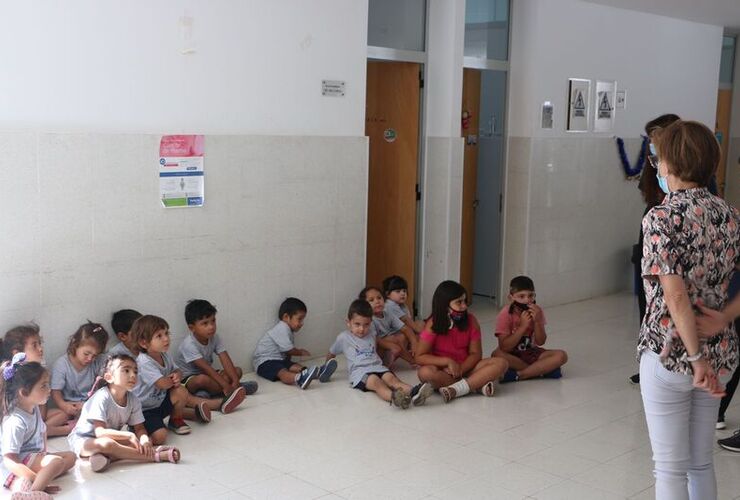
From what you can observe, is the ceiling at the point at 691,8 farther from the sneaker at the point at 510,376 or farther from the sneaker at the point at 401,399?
the sneaker at the point at 401,399

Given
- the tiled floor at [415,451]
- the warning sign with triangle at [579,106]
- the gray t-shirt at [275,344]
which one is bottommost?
the tiled floor at [415,451]

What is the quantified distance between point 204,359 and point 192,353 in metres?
0.10

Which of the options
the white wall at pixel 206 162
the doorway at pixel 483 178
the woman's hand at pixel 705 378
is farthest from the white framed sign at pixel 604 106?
the woman's hand at pixel 705 378

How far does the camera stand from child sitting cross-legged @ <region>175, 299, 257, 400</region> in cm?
521

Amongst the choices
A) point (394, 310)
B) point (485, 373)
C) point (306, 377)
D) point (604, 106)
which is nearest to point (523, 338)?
point (485, 373)

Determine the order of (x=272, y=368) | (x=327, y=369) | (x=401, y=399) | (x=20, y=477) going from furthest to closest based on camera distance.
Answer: (x=272, y=368) → (x=327, y=369) → (x=401, y=399) → (x=20, y=477)

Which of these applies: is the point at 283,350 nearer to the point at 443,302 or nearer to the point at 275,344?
the point at 275,344

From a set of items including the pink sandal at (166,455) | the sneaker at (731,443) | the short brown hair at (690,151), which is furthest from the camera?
the sneaker at (731,443)

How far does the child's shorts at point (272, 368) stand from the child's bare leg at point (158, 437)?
4.10ft

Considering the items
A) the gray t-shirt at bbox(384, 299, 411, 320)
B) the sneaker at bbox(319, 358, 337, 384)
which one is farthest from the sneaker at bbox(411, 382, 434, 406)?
the gray t-shirt at bbox(384, 299, 411, 320)

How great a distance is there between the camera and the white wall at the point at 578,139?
8000 mm

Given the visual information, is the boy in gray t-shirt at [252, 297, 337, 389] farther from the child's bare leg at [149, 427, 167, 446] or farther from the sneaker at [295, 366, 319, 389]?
the child's bare leg at [149, 427, 167, 446]

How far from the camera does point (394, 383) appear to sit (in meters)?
5.41

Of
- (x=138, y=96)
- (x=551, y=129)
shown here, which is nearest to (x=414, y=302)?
(x=551, y=129)
